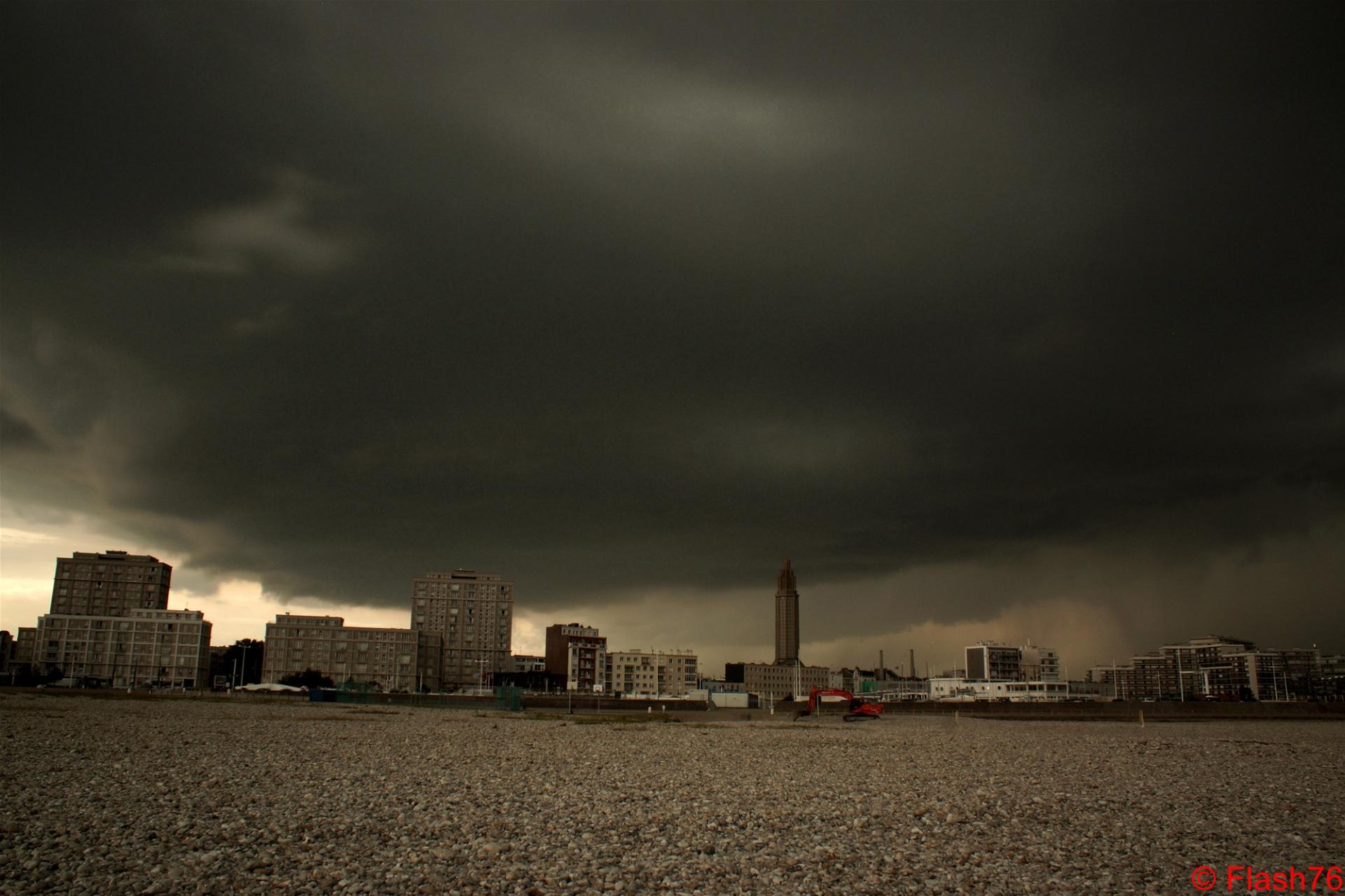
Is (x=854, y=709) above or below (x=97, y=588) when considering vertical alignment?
below

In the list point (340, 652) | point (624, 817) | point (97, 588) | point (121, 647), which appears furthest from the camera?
point (97, 588)

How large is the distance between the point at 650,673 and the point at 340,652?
62.2 meters

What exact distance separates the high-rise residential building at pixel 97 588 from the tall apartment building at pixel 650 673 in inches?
3994

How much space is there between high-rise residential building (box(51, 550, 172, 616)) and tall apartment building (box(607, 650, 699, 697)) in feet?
333

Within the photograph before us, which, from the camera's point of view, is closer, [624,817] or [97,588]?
[624,817]

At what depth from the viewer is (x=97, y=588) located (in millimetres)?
197250

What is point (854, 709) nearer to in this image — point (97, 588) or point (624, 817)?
point (624, 817)

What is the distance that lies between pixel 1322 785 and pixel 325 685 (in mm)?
158346

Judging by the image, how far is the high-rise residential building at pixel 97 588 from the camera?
195500 millimetres

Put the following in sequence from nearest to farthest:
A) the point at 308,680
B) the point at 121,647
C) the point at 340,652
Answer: the point at 308,680, the point at 121,647, the point at 340,652

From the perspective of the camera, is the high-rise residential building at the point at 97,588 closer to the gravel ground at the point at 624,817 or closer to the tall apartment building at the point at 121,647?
the tall apartment building at the point at 121,647

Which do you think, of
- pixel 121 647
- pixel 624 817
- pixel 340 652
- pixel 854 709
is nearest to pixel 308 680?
pixel 340 652

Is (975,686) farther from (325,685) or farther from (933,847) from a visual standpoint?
(933,847)

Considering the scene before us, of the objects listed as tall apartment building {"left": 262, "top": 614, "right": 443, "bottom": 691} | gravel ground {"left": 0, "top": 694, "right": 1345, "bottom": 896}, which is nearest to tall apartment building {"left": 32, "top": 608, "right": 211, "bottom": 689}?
A: tall apartment building {"left": 262, "top": 614, "right": 443, "bottom": 691}
